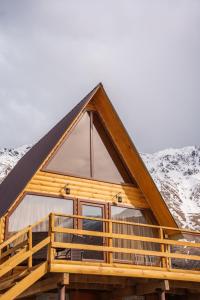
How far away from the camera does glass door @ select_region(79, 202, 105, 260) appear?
1452 centimetres

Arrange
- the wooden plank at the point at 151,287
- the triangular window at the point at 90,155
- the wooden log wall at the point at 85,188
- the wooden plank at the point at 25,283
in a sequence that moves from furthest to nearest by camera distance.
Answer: the triangular window at the point at 90,155
the wooden log wall at the point at 85,188
the wooden plank at the point at 151,287
the wooden plank at the point at 25,283

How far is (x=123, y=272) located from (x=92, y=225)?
3019 millimetres

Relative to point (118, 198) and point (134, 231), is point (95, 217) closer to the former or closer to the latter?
point (118, 198)

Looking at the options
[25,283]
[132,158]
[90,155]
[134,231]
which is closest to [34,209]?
[90,155]

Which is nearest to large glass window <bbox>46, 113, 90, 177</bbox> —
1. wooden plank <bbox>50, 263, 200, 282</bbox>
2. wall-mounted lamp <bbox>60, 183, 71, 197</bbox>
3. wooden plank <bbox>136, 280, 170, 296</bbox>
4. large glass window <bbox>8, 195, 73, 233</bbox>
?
wall-mounted lamp <bbox>60, 183, 71, 197</bbox>

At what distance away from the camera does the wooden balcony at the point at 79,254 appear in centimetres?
1129

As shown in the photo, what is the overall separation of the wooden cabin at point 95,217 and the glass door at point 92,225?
0.10 feet

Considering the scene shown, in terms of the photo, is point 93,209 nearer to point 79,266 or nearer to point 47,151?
point 47,151

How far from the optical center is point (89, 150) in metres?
16.2

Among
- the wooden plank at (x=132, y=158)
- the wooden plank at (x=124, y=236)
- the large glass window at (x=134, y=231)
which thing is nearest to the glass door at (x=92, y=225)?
the large glass window at (x=134, y=231)

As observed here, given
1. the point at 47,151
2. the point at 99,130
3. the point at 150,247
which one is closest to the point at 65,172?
the point at 47,151

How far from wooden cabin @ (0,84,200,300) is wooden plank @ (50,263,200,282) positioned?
1.0 inches

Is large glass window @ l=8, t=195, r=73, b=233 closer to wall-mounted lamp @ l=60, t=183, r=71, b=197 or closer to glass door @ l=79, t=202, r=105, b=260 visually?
wall-mounted lamp @ l=60, t=183, r=71, b=197

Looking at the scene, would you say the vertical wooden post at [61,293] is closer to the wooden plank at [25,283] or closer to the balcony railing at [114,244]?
the wooden plank at [25,283]
